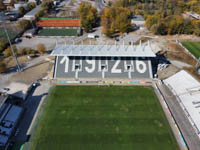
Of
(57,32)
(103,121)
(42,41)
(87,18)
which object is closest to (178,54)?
(103,121)

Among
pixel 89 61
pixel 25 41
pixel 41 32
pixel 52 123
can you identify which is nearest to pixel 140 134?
pixel 52 123

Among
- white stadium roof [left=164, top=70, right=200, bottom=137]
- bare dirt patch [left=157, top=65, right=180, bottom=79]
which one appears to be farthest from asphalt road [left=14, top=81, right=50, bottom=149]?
white stadium roof [left=164, top=70, right=200, bottom=137]

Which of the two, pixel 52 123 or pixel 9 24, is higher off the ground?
pixel 9 24

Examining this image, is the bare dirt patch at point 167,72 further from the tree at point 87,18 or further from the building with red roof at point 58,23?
the building with red roof at point 58,23

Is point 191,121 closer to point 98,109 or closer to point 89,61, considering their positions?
point 98,109

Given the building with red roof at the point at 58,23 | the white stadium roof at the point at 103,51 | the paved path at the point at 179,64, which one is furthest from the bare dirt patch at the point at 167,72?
the building with red roof at the point at 58,23

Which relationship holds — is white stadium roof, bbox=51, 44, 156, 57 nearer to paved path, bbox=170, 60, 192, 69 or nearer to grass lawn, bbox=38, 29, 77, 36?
paved path, bbox=170, 60, 192, 69
